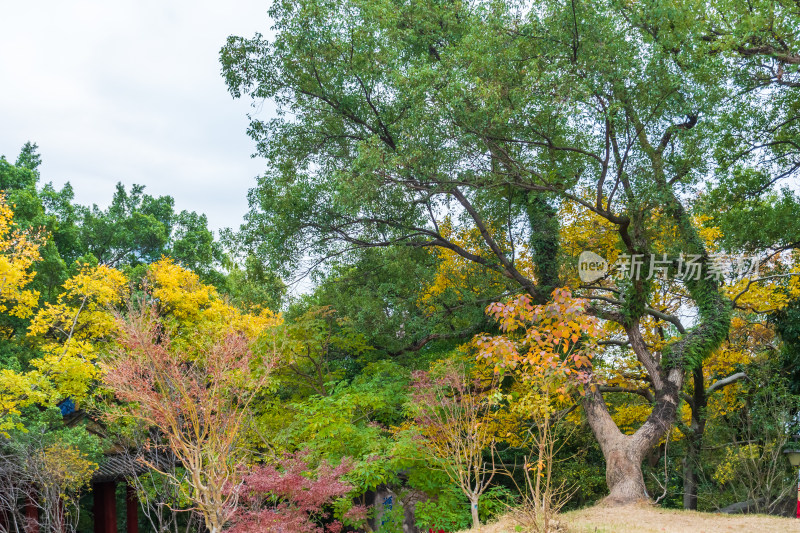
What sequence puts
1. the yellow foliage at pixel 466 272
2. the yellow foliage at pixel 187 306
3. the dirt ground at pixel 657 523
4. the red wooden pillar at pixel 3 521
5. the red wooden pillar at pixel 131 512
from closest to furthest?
the dirt ground at pixel 657 523 < the yellow foliage at pixel 466 272 < the red wooden pillar at pixel 3 521 < the yellow foliage at pixel 187 306 < the red wooden pillar at pixel 131 512

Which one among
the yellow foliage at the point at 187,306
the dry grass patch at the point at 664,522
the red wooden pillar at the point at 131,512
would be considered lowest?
the red wooden pillar at the point at 131,512

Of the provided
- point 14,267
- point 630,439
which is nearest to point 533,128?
point 630,439

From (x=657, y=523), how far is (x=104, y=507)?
11.8 meters

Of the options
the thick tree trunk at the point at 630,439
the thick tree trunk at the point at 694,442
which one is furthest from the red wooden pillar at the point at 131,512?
the thick tree trunk at the point at 694,442

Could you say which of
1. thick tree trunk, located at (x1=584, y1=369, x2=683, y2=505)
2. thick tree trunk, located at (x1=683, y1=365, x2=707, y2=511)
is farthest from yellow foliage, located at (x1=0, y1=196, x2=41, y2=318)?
thick tree trunk, located at (x1=683, y1=365, x2=707, y2=511)

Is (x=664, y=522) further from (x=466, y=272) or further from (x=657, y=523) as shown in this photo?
(x=466, y=272)

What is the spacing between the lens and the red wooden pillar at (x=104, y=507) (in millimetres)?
13562

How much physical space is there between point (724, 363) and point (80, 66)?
1239 cm

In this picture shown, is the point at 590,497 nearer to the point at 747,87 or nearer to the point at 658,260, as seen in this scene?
the point at 658,260

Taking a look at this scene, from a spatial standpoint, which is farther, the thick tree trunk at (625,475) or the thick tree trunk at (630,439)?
the thick tree trunk at (630,439)

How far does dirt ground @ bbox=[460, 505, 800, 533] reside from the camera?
243 inches

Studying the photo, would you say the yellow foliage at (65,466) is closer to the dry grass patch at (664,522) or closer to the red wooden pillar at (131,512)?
the red wooden pillar at (131,512)

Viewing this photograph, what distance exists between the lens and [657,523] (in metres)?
6.81

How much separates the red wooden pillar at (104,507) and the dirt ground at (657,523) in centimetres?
1023
